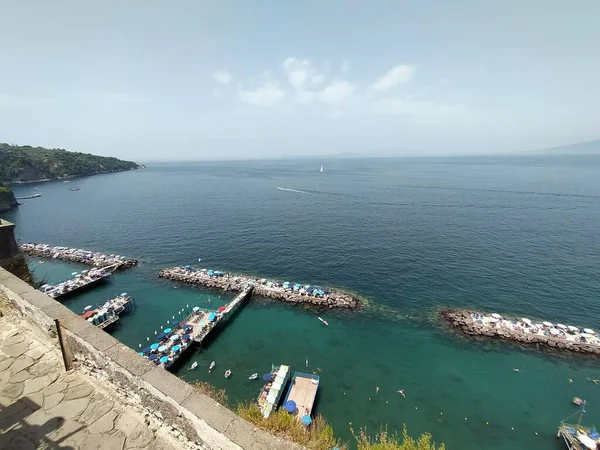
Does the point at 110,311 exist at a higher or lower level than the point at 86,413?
lower

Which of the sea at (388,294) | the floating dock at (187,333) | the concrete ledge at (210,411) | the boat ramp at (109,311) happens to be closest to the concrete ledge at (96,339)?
the concrete ledge at (210,411)

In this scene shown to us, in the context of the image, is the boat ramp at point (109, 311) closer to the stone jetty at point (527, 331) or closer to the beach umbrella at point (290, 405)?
the beach umbrella at point (290, 405)

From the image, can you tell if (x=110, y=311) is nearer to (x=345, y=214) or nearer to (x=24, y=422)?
(x=24, y=422)

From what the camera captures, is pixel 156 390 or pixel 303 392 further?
pixel 303 392

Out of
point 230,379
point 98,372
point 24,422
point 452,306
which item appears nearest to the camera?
point 24,422

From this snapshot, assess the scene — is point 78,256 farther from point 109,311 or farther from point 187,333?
point 187,333

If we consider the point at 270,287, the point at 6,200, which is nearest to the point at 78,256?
the point at 270,287

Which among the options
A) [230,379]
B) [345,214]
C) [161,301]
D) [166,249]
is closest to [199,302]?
[161,301]
